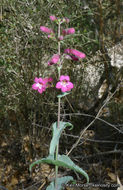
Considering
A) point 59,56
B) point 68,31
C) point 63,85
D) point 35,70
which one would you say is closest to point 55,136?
point 63,85

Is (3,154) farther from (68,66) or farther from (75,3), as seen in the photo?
(75,3)

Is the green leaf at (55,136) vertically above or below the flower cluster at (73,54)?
below

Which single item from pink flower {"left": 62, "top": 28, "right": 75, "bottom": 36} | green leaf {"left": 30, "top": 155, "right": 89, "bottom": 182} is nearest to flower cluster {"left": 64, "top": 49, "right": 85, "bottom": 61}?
pink flower {"left": 62, "top": 28, "right": 75, "bottom": 36}

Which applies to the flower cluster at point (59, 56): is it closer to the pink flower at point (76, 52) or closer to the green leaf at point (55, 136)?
the pink flower at point (76, 52)

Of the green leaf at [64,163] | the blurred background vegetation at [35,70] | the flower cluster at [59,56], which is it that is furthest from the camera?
the blurred background vegetation at [35,70]

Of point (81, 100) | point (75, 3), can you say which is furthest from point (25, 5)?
point (81, 100)

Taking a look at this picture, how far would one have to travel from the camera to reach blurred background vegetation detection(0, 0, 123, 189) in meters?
2.22

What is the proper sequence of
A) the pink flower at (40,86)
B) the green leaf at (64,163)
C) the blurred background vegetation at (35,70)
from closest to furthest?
the green leaf at (64,163)
the pink flower at (40,86)
the blurred background vegetation at (35,70)

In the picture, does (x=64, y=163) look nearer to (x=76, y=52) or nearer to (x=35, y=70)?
(x=76, y=52)

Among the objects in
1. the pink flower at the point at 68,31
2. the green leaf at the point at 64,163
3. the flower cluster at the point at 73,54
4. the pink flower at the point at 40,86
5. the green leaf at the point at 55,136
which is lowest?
the green leaf at the point at 64,163

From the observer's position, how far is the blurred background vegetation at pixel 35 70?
2.22 m

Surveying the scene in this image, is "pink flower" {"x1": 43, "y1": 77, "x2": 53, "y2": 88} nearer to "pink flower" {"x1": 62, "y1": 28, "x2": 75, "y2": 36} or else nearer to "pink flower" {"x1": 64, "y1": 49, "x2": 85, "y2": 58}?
"pink flower" {"x1": 64, "y1": 49, "x2": 85, "y2": 58}

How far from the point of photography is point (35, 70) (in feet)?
7.79

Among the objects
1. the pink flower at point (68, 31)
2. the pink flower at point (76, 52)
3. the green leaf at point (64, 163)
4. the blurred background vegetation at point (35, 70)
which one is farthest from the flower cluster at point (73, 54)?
the green leaf at point (64, 163)
